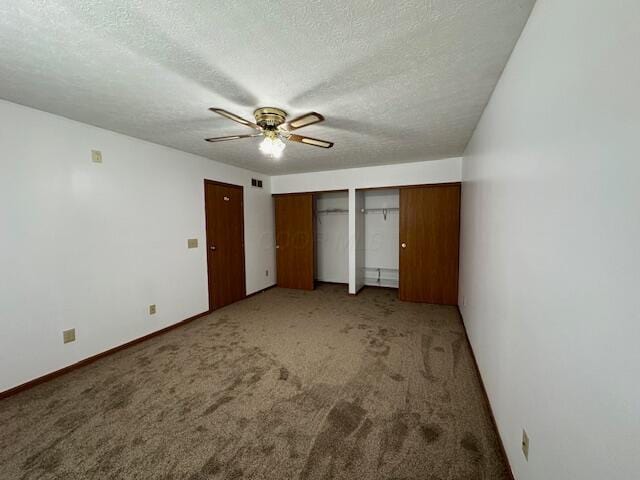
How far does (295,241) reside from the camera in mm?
5414

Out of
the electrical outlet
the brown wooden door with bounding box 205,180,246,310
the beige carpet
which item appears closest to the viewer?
the beige carpet

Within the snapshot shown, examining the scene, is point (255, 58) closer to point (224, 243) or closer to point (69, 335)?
point (69, 335)

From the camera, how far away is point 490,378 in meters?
1.92

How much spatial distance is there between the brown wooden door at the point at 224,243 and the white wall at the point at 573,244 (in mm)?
3772

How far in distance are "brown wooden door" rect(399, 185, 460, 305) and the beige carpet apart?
1232 millimetres

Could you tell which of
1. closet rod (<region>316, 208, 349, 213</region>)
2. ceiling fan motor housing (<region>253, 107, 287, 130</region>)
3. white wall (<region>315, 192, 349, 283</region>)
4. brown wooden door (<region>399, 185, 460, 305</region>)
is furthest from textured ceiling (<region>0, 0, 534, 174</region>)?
white wall (<region>315, 192, 349, 283</region>)

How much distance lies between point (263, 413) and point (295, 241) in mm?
3713

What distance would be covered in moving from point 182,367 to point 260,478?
152cm

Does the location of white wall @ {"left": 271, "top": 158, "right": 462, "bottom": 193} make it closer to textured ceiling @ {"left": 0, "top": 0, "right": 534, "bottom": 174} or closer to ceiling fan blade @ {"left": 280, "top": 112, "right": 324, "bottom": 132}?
textured ceiling @ {"left": 0, "top": 0, "right": 534, "bottom": 174}

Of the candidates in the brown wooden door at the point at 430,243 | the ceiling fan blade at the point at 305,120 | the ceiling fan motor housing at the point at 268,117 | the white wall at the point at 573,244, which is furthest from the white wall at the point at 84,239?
the white wall at the point at 573,244

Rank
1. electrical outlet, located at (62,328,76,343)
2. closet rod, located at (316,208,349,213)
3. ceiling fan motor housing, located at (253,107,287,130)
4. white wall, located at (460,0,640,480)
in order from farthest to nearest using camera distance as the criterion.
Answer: closet rod, located at (316,208,349,213) < electrical outlet, located at (62,328,76,343) < ceiling fan motor housing, located at (253,107,287,130) < white wall, located at (460,0,640,480)

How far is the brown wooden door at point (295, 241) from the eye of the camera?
5273mm

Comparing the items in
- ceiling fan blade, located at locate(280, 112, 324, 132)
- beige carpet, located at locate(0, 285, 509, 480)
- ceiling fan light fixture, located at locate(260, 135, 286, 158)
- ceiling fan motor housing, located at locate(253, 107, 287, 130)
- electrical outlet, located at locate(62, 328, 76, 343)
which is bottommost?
beige carpet, located at locate(0, 285, 509, 480)

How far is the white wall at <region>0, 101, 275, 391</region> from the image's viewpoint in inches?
86.4
